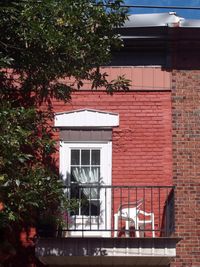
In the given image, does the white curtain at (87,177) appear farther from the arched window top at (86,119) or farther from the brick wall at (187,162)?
the brick wall at (187,162)

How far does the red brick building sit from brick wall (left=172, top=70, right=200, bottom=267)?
0.02m

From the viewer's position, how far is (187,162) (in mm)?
11727

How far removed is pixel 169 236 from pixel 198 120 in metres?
2.45

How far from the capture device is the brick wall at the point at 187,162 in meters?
11.3

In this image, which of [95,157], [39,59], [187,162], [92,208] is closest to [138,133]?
[95,157]

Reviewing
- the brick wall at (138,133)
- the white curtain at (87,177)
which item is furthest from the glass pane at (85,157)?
the brick wall at (138,133)

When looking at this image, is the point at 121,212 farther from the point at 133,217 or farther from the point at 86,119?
the point at 86,119

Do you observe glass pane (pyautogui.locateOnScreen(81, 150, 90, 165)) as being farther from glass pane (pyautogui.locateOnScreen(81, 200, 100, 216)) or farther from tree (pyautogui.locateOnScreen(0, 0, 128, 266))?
tree (pyautogui.locateOnScreen(0, 0, 128, 266))

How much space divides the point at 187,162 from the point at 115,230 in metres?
2.35

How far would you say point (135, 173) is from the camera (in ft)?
38.8

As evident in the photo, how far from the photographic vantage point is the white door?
11.5 m

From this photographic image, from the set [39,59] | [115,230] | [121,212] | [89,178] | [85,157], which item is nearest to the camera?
[39,59]

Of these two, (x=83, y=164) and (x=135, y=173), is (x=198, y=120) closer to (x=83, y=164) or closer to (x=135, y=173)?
(x=135, y=173)

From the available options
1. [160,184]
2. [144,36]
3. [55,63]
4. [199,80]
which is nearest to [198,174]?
[160,184]
